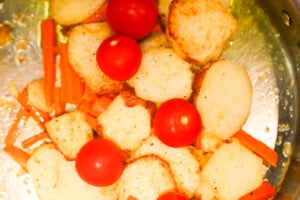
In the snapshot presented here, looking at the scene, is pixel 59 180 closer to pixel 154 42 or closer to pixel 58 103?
pixel 58 103

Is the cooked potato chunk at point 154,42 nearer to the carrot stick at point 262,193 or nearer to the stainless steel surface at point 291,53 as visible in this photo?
the stainless steel surface at point 291,53

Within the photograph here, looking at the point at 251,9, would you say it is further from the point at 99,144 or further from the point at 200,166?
the point at 99,144

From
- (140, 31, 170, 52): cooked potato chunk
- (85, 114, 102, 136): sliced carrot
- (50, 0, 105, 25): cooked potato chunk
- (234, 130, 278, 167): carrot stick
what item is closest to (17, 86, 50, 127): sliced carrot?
(85, 114, 102, 136): sliced carrot

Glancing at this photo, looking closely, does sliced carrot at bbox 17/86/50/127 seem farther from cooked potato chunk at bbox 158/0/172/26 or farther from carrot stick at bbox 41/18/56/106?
cooked potato chunk at bbox 158/0/172/26

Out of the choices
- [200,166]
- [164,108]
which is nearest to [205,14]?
[164,108]

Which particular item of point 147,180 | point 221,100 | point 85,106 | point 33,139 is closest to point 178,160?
point 147,180

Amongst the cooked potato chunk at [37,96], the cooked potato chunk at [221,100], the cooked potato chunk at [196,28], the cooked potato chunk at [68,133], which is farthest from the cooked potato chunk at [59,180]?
the cooked potato chunk at [196,28]
